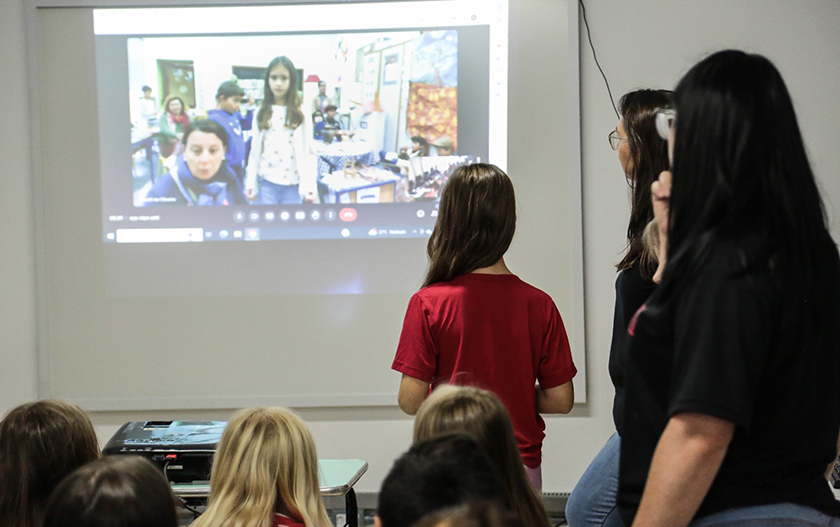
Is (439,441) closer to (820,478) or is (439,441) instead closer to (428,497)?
(428,497)

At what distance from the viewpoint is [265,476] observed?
1620mm

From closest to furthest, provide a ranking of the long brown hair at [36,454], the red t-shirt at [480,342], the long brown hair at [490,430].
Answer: the long brown hair at [490,430], the long brown hair at [36,454], the red t-shirt at [480,342]

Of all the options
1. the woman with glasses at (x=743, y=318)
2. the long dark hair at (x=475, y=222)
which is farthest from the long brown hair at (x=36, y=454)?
the woman with glasses at (x=743, y=318)

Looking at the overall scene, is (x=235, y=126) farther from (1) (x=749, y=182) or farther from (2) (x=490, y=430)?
(1) (x=749, y=182)

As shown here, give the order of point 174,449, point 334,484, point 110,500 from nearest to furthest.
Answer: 1. point 110,500
2. point 334,484
3. point 174,449

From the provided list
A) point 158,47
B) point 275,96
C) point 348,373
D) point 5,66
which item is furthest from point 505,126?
point 5,66

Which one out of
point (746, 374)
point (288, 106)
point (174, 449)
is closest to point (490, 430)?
point (746, 374)

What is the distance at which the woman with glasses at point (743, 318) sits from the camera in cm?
93

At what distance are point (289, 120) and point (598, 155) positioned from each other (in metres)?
1.38

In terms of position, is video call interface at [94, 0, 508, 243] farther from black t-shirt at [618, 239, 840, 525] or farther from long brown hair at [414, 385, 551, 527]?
black t-shirt at [618, 239, 840, 525]

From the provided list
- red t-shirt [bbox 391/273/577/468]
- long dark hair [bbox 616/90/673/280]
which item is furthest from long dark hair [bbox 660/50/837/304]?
red t-shirt [bbox 391/273/577/468]

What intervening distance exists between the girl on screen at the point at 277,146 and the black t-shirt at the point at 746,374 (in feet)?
8.17

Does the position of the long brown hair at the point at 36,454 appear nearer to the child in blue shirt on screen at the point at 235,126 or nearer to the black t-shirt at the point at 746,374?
the black t-shirt at the point at 746,374

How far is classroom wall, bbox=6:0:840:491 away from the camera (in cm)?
326
